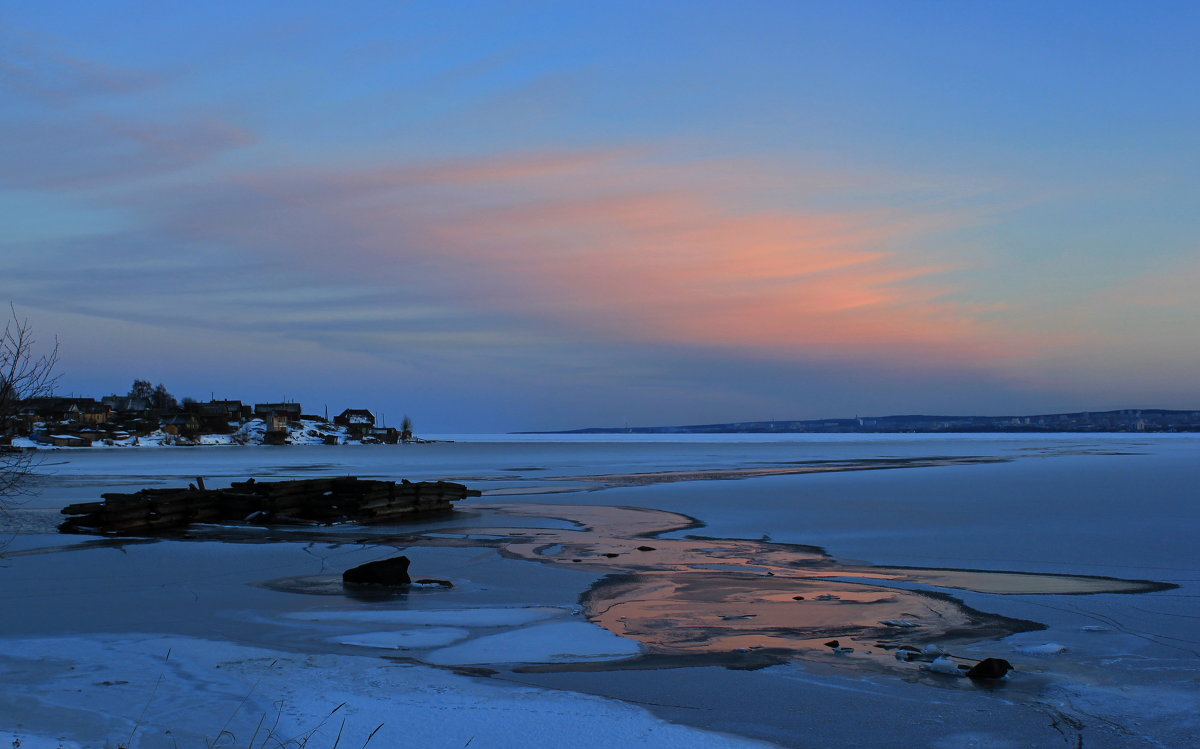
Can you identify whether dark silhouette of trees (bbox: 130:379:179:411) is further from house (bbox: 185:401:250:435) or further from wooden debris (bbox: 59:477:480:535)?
wooden debris (bbox: 59:477:480:535)

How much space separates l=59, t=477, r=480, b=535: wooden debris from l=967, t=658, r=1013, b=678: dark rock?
694 inches

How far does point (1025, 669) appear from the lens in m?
8.16

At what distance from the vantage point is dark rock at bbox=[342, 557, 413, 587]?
12.6 metres

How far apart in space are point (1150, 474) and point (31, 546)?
129 ft

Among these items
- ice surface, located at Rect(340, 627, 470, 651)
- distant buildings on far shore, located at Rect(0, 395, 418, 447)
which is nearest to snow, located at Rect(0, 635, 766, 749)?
ice surface, located at Rect(340, 627, 470, 651)

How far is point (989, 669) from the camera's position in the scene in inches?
310

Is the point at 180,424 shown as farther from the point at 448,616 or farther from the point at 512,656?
the point at 512,656

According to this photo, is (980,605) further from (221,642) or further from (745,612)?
(221,642)

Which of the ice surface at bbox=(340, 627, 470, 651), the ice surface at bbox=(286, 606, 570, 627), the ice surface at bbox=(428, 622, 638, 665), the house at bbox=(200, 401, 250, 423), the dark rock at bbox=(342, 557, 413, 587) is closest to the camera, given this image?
the ice surface at bbox=(428, 622, 638, 665)

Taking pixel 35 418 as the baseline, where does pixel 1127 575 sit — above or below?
below

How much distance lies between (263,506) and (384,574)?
39.9 feet

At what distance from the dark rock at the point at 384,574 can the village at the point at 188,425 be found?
106759 millimetres

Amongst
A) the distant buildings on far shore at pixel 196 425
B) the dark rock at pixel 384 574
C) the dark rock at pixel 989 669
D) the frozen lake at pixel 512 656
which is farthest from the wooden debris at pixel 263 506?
the distant buildings on far shore at pixel 196 425

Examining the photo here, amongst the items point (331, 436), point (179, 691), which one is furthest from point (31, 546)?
→ point (331, 436)
